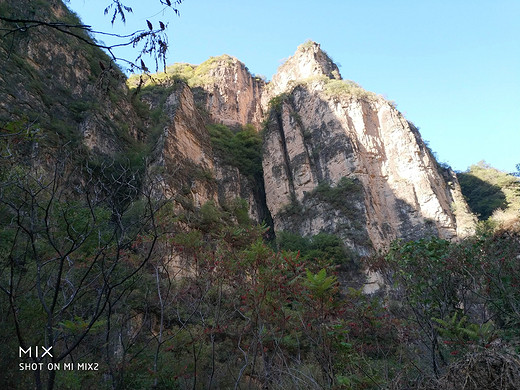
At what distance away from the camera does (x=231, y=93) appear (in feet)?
129

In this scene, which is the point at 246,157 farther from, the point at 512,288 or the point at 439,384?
the point at 439,384

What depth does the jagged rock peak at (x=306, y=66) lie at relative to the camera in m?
33.8

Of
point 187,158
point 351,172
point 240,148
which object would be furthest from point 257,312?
point 240,148

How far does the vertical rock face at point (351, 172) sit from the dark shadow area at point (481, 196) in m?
3.77

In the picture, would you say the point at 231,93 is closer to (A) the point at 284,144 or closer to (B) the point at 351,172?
(A) the point at 284,144

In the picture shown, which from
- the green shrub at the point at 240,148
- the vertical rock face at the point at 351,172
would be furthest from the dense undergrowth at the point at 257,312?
the green shrub at the point at 240,148

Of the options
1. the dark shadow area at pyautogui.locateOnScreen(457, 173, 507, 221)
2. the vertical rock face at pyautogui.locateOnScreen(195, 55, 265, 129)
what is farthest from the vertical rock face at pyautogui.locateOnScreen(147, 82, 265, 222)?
the dark shadow area at pyautogui.locateOnScreen(457, 173, 507, 221)

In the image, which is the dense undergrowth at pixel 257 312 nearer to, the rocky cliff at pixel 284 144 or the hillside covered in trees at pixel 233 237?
the hillside covered in trees at pixel 233 237

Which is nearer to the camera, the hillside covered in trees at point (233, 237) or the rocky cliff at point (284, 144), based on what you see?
the hillside covered in trees at point (233, 237)

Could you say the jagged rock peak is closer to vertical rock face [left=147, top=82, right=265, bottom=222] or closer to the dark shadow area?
vertical rock face [left=147, top=82, right=265, bottom=222]

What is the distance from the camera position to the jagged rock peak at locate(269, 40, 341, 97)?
3383cm

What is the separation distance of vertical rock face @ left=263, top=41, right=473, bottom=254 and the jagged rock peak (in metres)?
1.65

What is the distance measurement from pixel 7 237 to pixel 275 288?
533 centimetres

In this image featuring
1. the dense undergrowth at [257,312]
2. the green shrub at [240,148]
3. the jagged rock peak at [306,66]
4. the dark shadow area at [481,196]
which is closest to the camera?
the dense undergrowth at [257,312]
